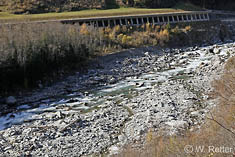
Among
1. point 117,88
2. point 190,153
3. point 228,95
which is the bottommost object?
point 117,88

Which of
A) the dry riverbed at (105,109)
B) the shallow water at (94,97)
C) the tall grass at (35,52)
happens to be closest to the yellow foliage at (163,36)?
the dry riverbed at (105,109)

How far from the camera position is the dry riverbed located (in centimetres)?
1451

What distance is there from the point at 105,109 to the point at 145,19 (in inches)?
1424

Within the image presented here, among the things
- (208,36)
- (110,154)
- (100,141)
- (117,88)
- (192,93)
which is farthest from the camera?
(208,36)

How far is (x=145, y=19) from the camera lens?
52.3 metres

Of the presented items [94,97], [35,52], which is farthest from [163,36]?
[94,97]

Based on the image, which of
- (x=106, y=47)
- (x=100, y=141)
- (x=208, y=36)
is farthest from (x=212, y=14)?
(x=100, y=141)

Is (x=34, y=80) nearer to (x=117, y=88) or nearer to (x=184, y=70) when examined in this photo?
(x=117, y=88)

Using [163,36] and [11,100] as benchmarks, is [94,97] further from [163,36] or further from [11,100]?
[163,36]

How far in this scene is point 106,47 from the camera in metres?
38.4

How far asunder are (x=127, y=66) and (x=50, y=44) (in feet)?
32.9

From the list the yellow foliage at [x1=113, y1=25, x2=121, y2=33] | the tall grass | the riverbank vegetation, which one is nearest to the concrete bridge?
the yellow foliage at [x1=113, y1=25, x2=121, y2=33]

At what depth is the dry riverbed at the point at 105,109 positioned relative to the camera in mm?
14509

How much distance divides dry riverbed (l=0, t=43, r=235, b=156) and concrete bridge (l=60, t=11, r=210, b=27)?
15.1 metres
